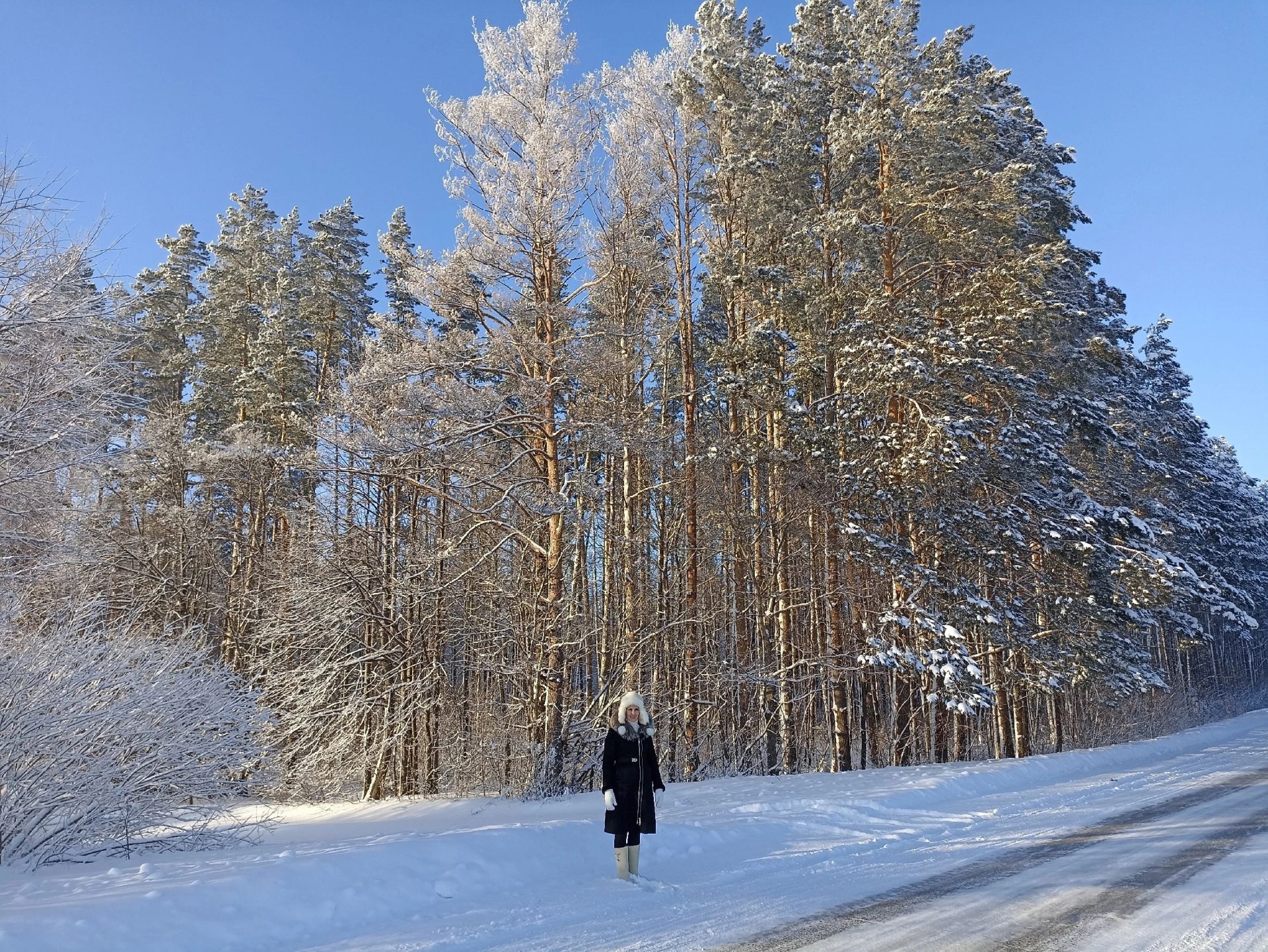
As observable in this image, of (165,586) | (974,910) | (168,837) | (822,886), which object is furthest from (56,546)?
(165,586)

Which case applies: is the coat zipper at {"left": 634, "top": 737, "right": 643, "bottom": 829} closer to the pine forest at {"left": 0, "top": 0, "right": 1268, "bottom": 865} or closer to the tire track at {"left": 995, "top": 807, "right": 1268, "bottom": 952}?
the tire track at {"left": 995, "top": 807, "right": 1268, "bottom": 952}

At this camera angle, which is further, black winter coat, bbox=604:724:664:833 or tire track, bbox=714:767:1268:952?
black winter coat, bbox=604:724:664:833

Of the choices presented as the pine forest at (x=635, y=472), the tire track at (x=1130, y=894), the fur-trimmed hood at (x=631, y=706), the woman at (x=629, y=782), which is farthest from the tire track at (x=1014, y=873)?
the pine forest at (x=635, y=472)

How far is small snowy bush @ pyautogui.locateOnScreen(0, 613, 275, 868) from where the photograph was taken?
687 cm

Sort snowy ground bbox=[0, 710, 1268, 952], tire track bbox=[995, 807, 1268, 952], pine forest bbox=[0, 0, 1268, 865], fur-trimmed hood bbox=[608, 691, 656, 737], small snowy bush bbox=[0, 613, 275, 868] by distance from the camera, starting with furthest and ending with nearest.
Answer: pine forest bbox=[0, 0, 1268, 865], fur-trimmed hood bbox=[608, 691, 656, 737], small snowy bush bbox=[0, 613, 275, 868], snowy ground bbox=[0, 710, 1268, 952], tire track bbox=[995, 807, 1268, 952]

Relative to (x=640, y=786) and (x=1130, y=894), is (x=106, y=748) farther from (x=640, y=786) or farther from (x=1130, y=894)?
(x=1130, y=894)

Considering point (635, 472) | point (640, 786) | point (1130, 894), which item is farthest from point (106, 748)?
point (635, 472)

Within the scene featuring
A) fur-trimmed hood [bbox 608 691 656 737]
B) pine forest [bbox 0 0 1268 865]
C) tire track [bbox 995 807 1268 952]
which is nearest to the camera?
A: tire track [bbox 995 807 1268 952]

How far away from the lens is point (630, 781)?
719cm

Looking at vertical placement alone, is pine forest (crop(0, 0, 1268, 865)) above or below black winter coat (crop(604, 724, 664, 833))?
above

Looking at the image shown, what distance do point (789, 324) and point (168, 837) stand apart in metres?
14.2

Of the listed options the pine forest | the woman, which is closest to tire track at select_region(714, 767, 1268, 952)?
the woman

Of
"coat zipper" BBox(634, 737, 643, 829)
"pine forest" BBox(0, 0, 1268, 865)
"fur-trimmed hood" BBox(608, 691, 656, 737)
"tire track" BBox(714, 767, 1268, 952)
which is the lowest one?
"tire track" BBox(714, 767, 1268, 952)

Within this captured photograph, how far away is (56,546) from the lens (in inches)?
358
